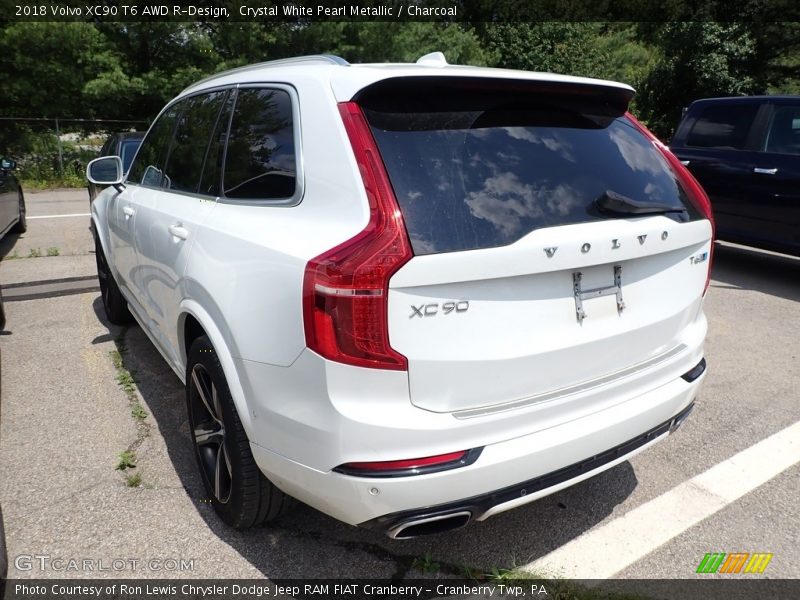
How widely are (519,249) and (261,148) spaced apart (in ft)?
3.76

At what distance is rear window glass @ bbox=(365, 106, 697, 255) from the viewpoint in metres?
1.84

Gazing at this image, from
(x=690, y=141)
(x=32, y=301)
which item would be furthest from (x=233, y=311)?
(x=690, y=141)

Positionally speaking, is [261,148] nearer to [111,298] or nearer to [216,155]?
[216,155]

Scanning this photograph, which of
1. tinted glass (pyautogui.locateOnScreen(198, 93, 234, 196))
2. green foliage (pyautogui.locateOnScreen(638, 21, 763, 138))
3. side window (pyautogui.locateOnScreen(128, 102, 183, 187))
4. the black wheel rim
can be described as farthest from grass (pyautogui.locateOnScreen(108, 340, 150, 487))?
green foliage (pyautogui.locateOnScreen(638, 21, 763, 138))

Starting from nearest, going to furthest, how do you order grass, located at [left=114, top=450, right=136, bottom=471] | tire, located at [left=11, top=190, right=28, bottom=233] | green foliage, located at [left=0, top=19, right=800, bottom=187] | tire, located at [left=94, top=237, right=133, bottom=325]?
1. grass, located at [left=114, top=450, right=136, bottom=471]
2. tire, located at [left=94, top=237, right=133, bottom=325]
3. tire, located at [left=11, top=190, right=28, bottom=233]
4. green foliage, located at [left=0, top=19, right=800, bottom=187]

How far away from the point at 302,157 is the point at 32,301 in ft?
16.3

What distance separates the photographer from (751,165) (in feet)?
22.0

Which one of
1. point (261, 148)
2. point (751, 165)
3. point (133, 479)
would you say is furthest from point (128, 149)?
point (751, 165)

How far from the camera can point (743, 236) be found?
6.85 meters

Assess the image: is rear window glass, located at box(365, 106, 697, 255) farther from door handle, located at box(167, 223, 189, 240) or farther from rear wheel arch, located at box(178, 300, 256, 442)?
door handle, located at box(167, 223, 189, 240)

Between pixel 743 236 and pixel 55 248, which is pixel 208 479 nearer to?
pixel 743 236

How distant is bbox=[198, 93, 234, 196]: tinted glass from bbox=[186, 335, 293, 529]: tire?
0.70 m

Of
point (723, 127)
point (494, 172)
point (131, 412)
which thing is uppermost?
point (494, 172)

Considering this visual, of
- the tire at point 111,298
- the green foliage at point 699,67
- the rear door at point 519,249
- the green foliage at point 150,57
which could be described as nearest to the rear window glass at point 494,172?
the rear door at point 519,249
